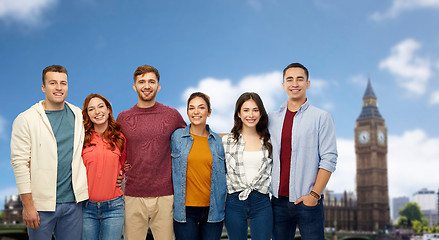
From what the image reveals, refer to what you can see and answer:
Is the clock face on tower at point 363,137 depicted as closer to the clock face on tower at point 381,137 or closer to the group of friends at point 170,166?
the clock face on tower at point 381,137

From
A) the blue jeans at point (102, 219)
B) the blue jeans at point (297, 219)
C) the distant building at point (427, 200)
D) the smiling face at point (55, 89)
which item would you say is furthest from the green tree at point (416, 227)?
the distant building at point (427, 200)

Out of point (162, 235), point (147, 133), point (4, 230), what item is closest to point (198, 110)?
point (147, 133)

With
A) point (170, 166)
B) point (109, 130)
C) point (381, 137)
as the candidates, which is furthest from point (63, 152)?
point (381, 137)

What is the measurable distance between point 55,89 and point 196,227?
1.39 m

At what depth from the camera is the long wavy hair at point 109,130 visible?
342cm

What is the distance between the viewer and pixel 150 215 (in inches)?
137

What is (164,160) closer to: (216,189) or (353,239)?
(216,189)

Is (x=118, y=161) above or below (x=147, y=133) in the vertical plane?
below

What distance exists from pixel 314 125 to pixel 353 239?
60.6m

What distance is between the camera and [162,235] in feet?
11.4

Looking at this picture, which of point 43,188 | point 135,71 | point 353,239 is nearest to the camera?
point 43,188

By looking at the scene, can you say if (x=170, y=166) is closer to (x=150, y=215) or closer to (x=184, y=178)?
(x=184, y=178)

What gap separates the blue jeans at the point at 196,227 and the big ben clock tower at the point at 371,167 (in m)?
69.6

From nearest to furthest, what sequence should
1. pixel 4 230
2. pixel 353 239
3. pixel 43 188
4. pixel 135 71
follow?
pixel 43 188 → pixel 135 71 → pixel 4 230 → pixel 353 239
